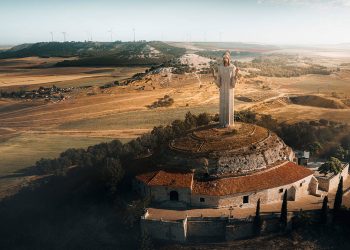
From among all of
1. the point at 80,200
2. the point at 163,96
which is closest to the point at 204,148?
the point at 80,200

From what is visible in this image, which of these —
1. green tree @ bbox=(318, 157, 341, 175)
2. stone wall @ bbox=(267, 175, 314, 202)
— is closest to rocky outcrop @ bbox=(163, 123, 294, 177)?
stone wall @ bbox=(267, 175, 314, 202)

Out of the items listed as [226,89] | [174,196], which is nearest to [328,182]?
[226,89]

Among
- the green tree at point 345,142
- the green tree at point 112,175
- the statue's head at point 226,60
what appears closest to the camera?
the green tree at point 112,175

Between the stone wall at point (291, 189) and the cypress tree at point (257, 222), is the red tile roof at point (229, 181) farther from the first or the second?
the cypress tree at point (257, 222)

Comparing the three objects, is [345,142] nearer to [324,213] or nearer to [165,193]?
[324,213]

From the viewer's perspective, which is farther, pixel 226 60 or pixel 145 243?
pixel 226 60

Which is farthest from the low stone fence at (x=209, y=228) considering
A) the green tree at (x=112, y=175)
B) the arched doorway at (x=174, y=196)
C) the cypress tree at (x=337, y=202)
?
the green tree at (x=112, y=175)
